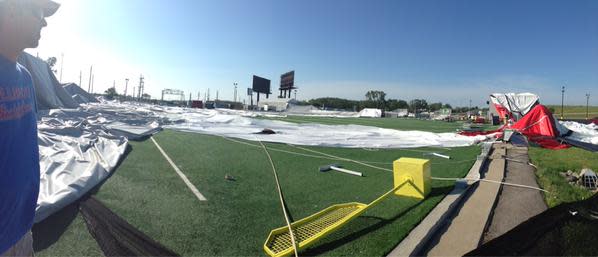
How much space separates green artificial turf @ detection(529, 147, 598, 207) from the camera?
4844 millimetres

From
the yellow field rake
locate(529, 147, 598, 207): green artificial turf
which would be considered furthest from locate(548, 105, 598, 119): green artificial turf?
the yellow field rake

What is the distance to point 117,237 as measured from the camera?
3045 mm

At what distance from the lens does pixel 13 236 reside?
141 centimetres

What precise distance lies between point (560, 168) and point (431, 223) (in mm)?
5214

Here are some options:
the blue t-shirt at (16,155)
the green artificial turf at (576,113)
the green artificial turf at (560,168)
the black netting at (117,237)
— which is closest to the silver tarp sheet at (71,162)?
the black netting at (117,237)

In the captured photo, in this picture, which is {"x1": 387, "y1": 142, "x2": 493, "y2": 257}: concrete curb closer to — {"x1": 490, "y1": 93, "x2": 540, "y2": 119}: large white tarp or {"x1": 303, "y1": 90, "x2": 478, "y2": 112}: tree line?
{"x1": 490, "y1": 93, "x2": 540, "y2": 119}: large white tarp

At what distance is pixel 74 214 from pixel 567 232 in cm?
476

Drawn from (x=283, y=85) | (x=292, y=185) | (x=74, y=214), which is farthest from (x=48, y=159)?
(x=283, y=85)

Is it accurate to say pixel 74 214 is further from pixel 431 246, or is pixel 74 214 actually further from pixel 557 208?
pixel 557 208

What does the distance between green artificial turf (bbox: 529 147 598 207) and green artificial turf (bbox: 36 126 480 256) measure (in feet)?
4.47

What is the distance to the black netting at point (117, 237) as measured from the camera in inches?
112

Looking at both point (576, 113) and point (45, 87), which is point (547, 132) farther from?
point (576, 113)

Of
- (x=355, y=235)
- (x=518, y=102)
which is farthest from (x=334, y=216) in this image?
(x=518, y=102)

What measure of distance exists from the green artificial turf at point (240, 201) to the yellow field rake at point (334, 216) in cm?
12
